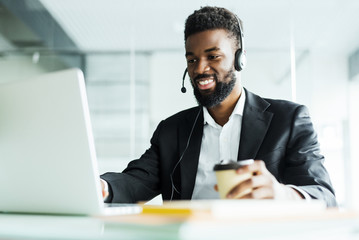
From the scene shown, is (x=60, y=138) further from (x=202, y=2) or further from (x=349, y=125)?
(x=349, y=125)

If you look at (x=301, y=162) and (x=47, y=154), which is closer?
(x=47, y=154)

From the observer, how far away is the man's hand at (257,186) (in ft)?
2.77

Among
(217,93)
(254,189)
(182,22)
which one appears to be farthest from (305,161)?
(182,22)

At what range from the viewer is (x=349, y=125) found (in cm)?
403

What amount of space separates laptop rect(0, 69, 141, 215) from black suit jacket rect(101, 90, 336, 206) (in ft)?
1.76

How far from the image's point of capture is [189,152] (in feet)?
5.48

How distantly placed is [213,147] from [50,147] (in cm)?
97

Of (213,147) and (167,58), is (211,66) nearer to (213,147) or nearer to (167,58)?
(213,147)

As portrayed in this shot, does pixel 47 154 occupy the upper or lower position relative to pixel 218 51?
lower

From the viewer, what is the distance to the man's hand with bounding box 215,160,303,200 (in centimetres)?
84

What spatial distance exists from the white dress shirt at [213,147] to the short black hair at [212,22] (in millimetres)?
329

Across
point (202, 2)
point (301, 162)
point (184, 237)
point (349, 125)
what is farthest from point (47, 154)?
Answer: point (349, 125)

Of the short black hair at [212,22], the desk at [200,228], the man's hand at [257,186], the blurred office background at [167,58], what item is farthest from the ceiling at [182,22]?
the desk at [200,228]

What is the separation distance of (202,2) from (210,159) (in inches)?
105
